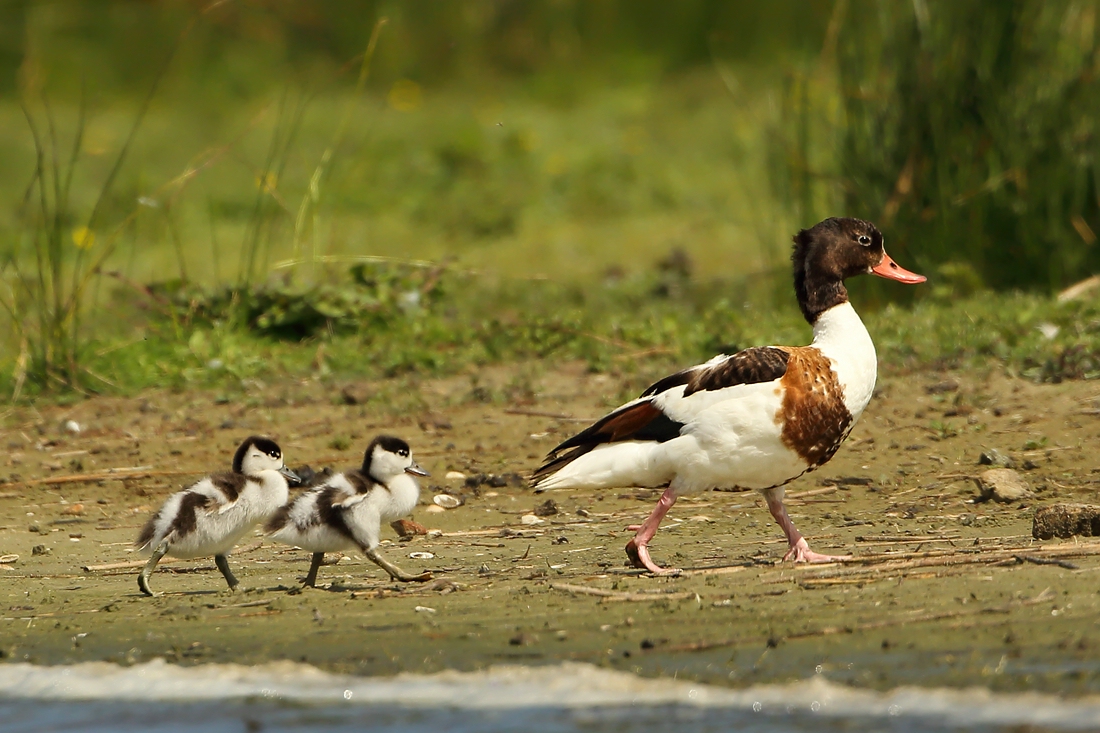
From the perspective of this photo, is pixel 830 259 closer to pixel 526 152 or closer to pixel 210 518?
pixel 210 518

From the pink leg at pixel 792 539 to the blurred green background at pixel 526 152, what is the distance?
3209 millimetres

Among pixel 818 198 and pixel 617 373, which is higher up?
pixel 818 198

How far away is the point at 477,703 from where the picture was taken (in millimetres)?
3740

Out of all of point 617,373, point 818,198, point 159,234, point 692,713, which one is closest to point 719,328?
point 617,373

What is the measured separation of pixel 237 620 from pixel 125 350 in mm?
4771

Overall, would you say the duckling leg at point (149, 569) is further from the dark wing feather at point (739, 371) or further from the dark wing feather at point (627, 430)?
the dark wing feather at point (739, 371)

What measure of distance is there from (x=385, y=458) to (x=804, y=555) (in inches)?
62.6

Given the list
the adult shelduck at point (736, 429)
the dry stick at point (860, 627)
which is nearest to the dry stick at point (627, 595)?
the adult shelduck at point (736, 429)

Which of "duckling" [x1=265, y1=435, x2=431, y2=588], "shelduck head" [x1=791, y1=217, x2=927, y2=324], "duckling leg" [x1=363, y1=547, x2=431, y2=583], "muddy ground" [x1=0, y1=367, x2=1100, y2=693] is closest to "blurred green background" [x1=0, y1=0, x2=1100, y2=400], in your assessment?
"muddy ground" [x1=0, y1=367, x2=1100, y2=693]

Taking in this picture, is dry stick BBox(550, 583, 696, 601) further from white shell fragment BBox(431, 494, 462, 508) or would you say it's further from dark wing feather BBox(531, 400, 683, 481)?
white shell fragment BBox(431, 494, 462, 508)

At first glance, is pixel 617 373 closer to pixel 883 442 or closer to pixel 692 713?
pixel 883 442

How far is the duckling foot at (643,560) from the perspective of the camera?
5.08 meters

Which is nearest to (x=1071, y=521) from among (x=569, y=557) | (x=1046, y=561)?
(x=1046, y=561)

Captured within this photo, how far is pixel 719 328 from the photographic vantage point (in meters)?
8.95
